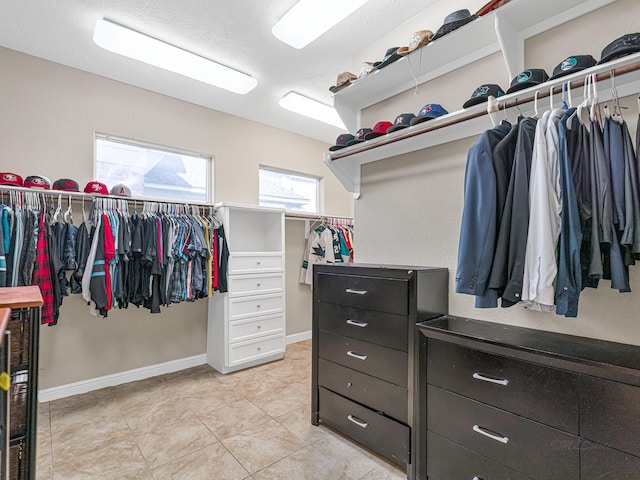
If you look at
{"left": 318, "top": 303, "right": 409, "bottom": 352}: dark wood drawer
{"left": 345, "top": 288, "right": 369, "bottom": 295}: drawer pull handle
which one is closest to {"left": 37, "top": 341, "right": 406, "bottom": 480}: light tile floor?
{"left": 318, "top": 303, "right": 409, "bottom": 352}: dark wood drawer

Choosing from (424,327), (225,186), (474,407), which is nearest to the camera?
(474,407)

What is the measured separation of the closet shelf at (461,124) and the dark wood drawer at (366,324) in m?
0.97

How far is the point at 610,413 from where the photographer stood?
3.54 feet

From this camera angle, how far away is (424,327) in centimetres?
160

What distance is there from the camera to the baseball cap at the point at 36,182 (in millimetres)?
2330

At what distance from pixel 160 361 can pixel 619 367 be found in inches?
132

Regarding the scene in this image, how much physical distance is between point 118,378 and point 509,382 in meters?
3.10

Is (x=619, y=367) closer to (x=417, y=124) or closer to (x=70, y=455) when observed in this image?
(x=417, y=124)

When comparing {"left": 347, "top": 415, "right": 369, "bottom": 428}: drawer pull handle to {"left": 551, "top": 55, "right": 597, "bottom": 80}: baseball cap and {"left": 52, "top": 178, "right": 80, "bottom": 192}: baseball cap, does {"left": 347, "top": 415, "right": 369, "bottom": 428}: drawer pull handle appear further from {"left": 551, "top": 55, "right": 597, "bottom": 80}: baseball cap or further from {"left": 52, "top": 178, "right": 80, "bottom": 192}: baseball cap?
{"left": 52, "top": 178, "right": 80, "bottom": 192}: baseball cap

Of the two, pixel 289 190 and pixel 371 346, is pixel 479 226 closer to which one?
pixel 371 346

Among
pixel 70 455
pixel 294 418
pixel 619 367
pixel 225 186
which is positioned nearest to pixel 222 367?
pixel 294 418

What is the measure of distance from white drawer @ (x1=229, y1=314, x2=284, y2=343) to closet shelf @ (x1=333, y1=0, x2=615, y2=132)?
216 cm

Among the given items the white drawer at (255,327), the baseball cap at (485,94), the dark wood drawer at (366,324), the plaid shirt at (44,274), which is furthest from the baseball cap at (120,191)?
the baseball cap at (485,94)

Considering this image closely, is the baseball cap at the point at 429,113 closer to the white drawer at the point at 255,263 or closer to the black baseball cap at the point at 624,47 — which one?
the black baseball cap at the point at 624,47
